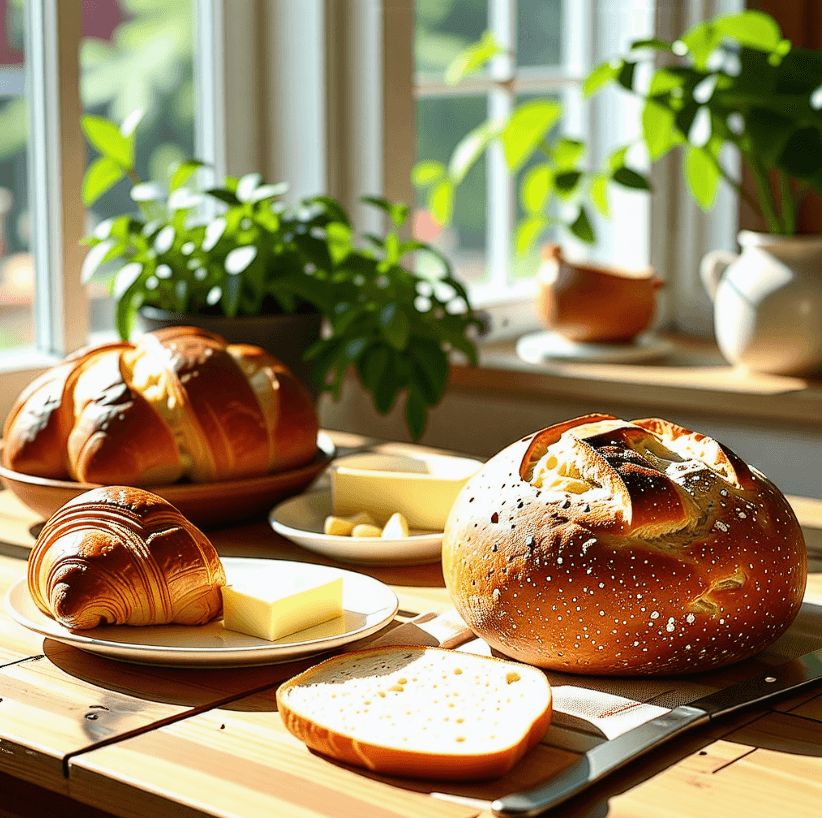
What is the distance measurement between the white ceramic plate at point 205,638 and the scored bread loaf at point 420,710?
4cm

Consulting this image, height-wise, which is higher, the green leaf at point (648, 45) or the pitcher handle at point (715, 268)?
the green leaf at point (648, 45)

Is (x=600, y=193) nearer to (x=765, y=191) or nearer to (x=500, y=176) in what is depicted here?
(x=500, y=176)

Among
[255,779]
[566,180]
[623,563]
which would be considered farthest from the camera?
[566,180]

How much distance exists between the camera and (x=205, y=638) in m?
0.78

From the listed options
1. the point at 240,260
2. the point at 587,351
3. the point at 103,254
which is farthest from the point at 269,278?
the point at 587,351

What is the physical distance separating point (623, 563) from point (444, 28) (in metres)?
1.79

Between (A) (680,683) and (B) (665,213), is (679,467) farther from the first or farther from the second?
(B) (665,213)

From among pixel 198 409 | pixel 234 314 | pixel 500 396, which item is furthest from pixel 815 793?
pixel 500 396

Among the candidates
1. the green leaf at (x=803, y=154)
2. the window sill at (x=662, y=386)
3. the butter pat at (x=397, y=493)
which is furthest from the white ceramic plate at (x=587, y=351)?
the butter pat at (x=397, y=493)

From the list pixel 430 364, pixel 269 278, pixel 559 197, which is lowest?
pixel 430 364

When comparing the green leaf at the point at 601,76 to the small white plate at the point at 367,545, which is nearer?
the small white plate at the point at 367,545

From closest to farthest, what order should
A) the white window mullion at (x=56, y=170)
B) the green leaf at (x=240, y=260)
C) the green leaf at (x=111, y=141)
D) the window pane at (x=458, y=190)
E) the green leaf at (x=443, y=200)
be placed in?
the green leaf at (x=240, y=260) < the green leaf at (x=111, y=141) < the white window mullion at (x=56, y=170) < the green leaf at (x=443, y=200) < the window pane at (x=458, y=190)

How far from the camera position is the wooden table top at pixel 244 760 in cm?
59

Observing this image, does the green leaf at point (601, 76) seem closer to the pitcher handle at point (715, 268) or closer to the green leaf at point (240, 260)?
the pitcher handle at point (715, 268)
